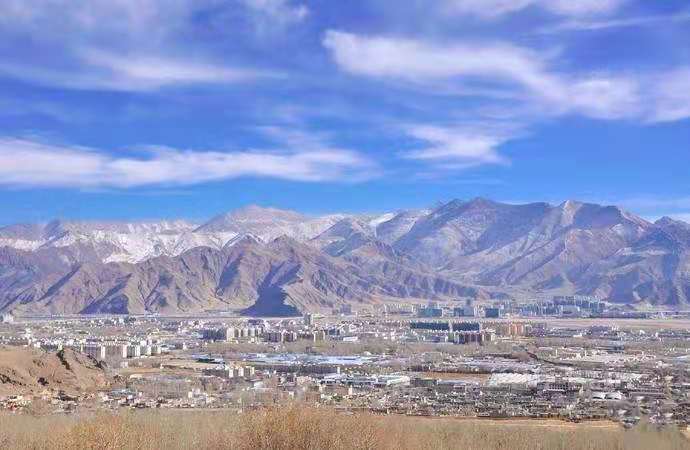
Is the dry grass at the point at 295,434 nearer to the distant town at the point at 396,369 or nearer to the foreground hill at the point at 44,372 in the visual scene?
the distant town at the point at 396,369

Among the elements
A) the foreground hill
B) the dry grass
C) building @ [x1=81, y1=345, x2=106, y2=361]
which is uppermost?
building @ [x1=81, y1=345, x2=106, y2=361]

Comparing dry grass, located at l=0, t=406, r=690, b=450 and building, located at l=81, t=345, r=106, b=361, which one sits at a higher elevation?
building, located at l=81, t=345, r=106, b=361

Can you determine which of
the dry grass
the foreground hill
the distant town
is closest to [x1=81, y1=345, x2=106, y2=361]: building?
the distant town

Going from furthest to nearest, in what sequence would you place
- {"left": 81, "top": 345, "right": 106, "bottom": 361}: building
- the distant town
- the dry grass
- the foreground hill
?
{"left": 81, "top": 345, "right": 106, "bottom": 361}: building, the foreground hill, the distant town, the dry grass

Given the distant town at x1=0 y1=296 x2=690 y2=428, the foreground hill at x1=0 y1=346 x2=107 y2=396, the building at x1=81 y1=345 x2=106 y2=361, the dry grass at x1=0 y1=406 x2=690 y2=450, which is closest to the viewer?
the dry grass at x1=0 y1=406 x2=690 y2=450

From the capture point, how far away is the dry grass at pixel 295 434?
3378 cm

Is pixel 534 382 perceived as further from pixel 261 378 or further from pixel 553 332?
pixel 553 332

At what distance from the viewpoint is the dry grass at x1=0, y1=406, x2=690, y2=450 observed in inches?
1330

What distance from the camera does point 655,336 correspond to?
135875 millimetres

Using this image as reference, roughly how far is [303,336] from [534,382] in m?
63.5

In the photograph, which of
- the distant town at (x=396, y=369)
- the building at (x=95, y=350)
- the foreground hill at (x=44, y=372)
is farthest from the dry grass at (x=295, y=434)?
the building at (x=95, y=350)

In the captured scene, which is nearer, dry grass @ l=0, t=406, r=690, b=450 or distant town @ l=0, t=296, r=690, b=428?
dry grass @ l=0, t=406, r=690, b=450

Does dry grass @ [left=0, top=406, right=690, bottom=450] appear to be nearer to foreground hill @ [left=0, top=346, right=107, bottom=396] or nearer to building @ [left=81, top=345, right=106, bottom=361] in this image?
foreground hill @ [left=0, top=346, right=107, bottom=396]

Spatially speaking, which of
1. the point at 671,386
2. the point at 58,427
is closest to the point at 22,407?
the point at 58,427
